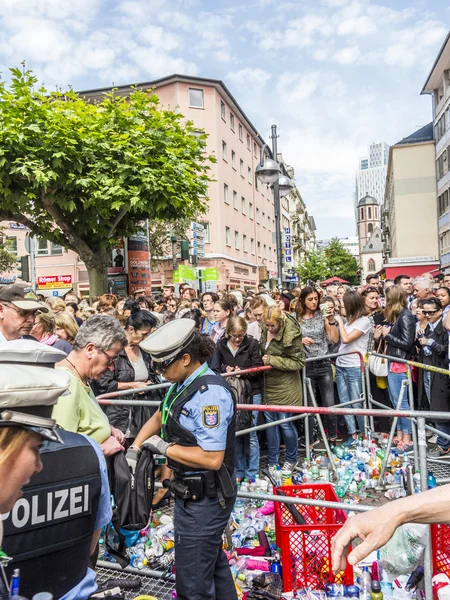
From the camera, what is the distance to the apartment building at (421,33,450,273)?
4203 cm

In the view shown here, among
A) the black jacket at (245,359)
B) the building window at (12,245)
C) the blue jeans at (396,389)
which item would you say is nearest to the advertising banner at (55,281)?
the building window at (12,245)

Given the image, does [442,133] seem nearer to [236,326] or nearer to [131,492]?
→ [236,326]

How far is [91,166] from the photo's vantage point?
14922 mm

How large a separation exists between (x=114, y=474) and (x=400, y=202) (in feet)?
187

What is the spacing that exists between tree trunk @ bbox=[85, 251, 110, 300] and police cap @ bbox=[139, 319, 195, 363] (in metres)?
13.6

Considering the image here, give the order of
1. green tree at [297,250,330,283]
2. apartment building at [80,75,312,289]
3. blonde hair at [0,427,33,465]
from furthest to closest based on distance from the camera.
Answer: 1. green tree at [297,250,330,283]
2. apartment building at [80,75,312,289]
3. blonde hair at [0,427,33,465]

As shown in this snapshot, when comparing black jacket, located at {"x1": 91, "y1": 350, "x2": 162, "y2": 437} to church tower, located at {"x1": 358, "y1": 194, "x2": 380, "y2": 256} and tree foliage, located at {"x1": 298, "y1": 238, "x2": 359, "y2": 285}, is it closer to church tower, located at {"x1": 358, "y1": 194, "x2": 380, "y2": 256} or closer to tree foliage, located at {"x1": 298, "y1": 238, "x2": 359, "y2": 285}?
tree foliage, located at {"x1": 298, "y1": 238, "x2": 359, "y2": 285}

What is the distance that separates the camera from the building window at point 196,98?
118 feet

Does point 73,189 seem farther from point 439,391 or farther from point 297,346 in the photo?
point 439,391

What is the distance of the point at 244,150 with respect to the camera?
44.3 metres

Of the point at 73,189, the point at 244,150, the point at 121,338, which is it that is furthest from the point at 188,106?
the point at 121,338

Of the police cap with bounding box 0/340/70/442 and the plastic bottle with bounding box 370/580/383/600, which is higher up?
the police cap with bounding box 0/340/70/442

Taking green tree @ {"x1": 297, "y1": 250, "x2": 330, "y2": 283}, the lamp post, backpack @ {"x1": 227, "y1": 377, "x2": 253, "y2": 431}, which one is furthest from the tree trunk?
green tree @ {"x1": 297, "y1": 250, "x2": 330, "y2": 283}

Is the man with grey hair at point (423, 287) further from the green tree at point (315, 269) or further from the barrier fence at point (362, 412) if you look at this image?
the green tree at point (315, 269)
